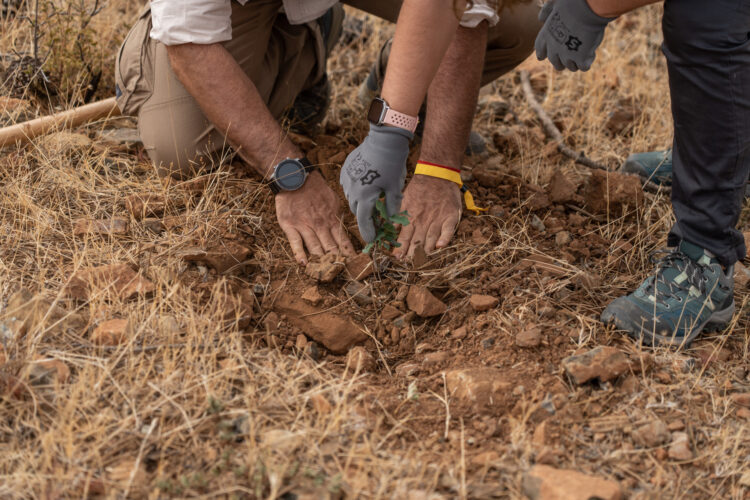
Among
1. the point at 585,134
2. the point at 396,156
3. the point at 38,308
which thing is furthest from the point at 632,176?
the point at 38,308

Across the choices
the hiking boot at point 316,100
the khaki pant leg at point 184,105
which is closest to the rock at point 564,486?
the khaki pant leg at point 184,105

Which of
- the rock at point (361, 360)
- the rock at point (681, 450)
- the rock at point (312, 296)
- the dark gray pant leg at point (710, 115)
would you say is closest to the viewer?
the rock at point (681, 450)

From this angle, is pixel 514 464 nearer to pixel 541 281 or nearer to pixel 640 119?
pixel 541 281

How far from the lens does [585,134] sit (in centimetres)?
298

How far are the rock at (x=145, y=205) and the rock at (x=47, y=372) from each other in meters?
0.68

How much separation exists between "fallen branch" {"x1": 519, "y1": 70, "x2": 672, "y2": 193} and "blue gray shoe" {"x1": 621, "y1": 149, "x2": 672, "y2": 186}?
3.0 inches

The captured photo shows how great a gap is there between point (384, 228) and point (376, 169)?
21cm

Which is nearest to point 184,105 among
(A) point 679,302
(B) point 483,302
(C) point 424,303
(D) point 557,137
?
(C) point 424,303

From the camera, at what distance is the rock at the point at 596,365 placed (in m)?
1.66

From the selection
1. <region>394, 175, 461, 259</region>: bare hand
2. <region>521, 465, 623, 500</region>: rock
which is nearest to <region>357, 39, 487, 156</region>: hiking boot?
<region>394, 175, 461, 259</region>: bare hand

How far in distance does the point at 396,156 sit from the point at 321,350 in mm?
533

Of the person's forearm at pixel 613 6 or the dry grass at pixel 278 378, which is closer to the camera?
the dry grass at pixel 278 378

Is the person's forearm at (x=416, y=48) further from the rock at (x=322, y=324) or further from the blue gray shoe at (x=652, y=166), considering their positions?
the blue gray shoe at (x=652, y=166)

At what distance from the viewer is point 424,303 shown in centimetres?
191
